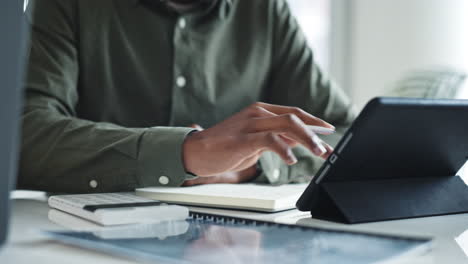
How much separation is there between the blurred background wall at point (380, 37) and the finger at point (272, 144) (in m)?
1.62

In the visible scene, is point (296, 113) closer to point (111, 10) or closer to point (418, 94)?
point (111, 10)

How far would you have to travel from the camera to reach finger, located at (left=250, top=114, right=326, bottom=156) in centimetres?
70

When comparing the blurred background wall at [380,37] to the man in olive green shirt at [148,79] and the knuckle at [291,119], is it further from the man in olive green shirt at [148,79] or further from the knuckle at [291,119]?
the knuckle at [291,119]

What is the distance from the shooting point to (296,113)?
2.70 ft

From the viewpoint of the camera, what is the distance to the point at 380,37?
9.14 ft

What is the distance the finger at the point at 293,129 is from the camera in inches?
27.4

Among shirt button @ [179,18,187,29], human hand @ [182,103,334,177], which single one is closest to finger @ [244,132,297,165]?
human hand @ [182,103,334,177]

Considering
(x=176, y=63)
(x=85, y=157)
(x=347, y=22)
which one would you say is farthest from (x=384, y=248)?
(x=347, y=22)

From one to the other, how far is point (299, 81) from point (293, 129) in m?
0.78

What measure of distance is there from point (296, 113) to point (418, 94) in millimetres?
977

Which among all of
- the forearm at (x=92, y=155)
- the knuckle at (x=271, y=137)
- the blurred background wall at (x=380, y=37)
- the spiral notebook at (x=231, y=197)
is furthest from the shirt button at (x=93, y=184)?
the blurred background wall at (x=380, y=37)

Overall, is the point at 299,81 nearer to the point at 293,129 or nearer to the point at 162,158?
the point at 162,158

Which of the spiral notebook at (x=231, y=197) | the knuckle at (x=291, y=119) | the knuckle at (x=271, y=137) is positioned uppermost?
the knuckle at (x=291, y=119)

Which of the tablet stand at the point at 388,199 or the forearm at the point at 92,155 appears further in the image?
the forearm at the point at 92,155
